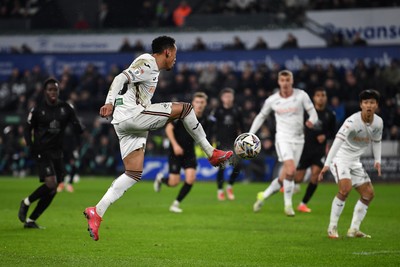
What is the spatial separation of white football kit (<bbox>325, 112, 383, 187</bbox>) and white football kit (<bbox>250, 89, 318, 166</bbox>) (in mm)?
4013

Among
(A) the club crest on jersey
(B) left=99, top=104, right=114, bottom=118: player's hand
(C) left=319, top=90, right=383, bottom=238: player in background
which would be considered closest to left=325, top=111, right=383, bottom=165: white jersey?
(C) left=319, top=90, right=383, bottom=238: player in background

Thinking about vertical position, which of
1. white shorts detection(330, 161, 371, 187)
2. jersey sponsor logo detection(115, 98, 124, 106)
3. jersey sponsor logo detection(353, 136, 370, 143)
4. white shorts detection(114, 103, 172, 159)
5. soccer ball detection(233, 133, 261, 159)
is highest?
jersey sponsor logo detection(115, 98, 124, 106)

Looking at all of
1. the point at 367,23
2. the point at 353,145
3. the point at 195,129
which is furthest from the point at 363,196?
the point at 367,23

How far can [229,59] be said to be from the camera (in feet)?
104

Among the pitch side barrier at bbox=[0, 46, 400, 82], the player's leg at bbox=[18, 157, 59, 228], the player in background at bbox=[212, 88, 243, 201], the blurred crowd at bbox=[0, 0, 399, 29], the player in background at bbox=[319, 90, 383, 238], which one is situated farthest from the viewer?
the blurred crowd at bbox=[0, 0, 399, 29]

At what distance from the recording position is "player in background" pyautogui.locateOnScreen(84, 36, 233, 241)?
10516 mm

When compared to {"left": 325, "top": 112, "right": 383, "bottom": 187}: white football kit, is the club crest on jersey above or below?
above

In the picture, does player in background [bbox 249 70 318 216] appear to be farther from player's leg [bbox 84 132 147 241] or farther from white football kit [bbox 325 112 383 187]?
player's leg [bbox 84 132 147 241]

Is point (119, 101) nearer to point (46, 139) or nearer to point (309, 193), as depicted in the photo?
point (46, 139)

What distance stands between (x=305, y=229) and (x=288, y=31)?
18.8m

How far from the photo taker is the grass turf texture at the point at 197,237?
10.5m

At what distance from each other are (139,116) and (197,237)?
317 centimetres

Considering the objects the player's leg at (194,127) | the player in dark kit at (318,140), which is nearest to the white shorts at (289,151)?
the player in dark kit at (318,140)

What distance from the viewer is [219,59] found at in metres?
31.8
